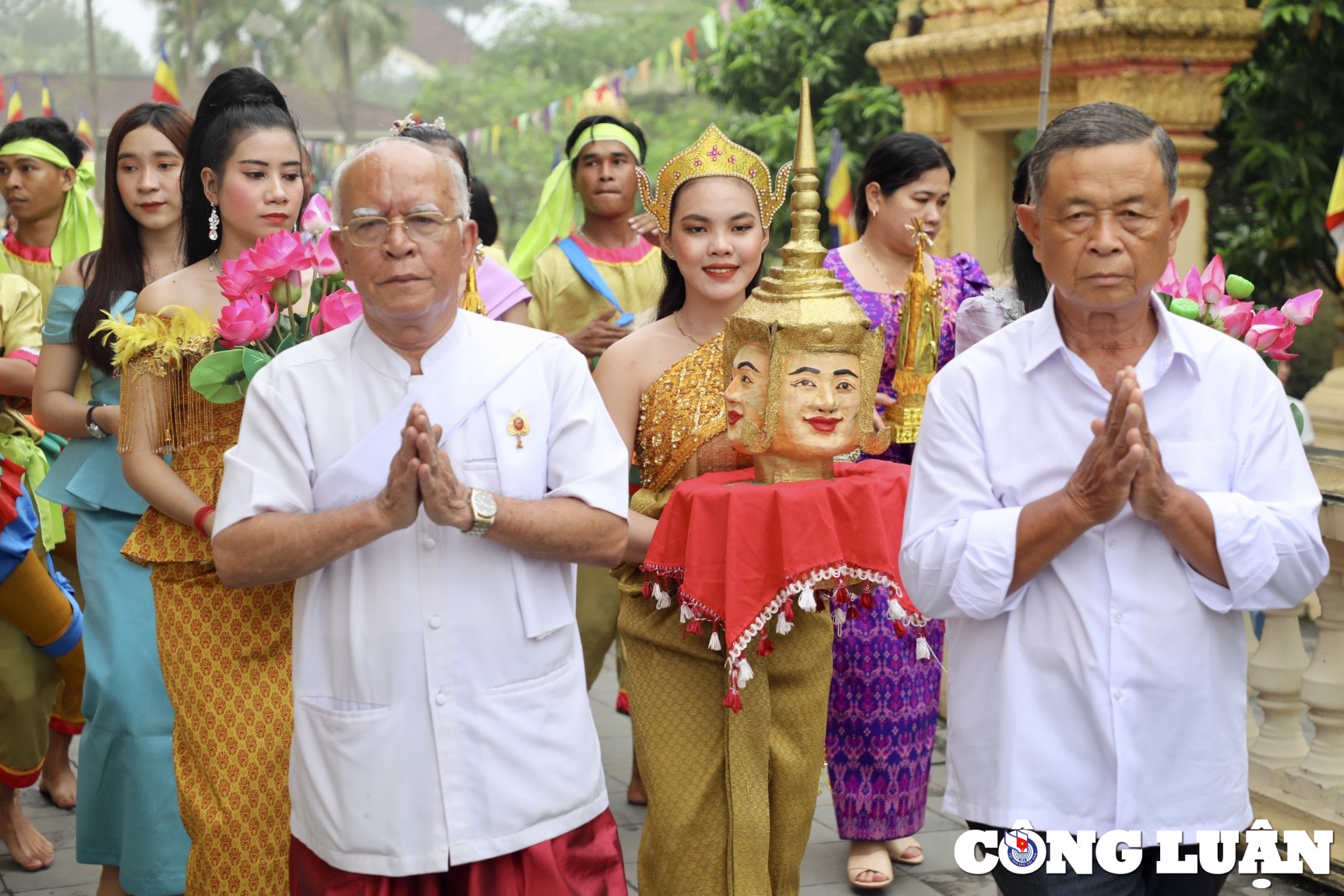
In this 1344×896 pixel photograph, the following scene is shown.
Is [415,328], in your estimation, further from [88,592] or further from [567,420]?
[88,592]

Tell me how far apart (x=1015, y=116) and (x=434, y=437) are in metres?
7.68

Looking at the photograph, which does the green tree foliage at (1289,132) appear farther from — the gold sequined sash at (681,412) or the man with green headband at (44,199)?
the man with green headband at (44,199)

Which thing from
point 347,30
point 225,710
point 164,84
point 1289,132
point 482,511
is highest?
point 347,30

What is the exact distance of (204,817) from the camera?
359cm

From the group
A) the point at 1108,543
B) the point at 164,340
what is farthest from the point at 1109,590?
the point at 164,340

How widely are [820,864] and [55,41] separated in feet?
Answer: 216

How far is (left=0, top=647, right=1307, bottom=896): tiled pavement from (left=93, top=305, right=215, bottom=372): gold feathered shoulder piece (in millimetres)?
1989

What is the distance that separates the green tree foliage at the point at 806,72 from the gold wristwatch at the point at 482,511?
9.30 metres

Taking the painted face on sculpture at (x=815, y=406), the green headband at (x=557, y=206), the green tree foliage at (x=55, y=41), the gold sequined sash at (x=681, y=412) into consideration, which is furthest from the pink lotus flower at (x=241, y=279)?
the green tree foliage at (x=55, y=41)

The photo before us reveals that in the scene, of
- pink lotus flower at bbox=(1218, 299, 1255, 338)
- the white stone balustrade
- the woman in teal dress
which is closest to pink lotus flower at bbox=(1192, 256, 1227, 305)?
pink lotus flower at bbox=(1218, 299, 1255, 338)

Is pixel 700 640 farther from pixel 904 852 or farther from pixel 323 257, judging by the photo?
pixel 904 852

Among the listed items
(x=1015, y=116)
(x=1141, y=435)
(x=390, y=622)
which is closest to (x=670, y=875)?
(x=390, y=622)

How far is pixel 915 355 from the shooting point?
15.3ft

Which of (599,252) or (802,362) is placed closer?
(802,362)
